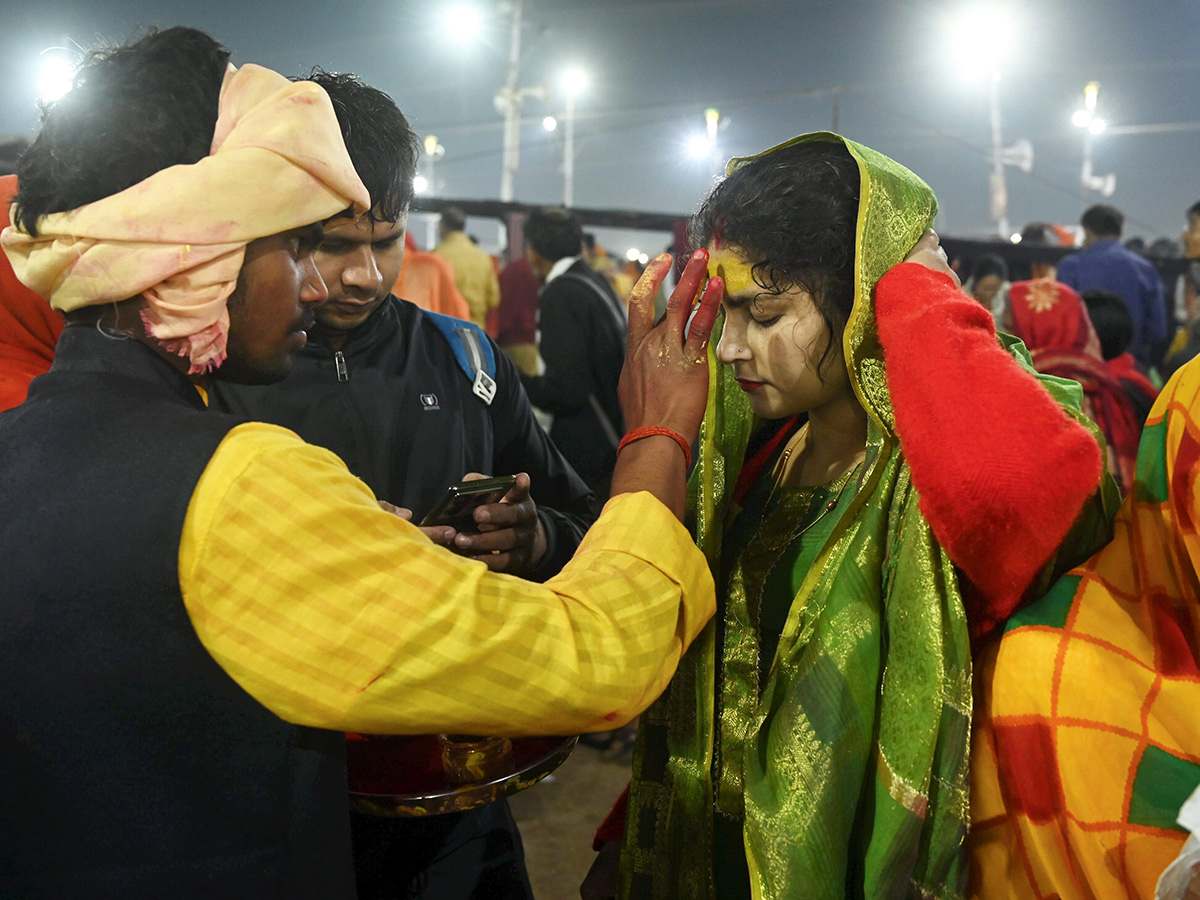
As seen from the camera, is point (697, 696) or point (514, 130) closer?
point (697, 696)

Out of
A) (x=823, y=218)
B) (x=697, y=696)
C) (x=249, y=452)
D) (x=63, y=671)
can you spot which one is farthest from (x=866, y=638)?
(x=63, y=671)

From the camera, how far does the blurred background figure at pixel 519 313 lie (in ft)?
22.4

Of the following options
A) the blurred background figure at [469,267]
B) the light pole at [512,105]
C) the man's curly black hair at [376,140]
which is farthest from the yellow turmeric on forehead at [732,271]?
the light pole at [512,105]

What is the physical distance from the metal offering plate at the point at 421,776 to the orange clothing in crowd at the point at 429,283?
374 cm

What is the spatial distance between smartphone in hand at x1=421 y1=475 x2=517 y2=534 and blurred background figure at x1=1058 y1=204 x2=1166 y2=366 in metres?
6.55

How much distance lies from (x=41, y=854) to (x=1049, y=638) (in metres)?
1.32

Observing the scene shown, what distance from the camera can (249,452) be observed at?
98 cm

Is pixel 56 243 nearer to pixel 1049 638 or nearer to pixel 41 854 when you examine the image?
pixel 41 854

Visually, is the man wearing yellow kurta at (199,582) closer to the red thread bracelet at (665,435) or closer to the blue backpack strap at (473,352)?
the red thread bracelet at (665,435)

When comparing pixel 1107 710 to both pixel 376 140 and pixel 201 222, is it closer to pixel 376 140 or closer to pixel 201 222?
pixel 201 222

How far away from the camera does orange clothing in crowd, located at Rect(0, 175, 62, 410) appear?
68.1 inches

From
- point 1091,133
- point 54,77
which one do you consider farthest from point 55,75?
point 1091,133

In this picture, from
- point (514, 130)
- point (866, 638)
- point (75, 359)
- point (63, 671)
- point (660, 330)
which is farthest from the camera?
point (514, 130)

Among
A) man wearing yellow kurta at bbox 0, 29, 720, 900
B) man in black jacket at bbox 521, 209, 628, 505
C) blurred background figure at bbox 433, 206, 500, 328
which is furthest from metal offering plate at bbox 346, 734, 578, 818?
blurred background figure at bbox 433, 206, 500, 328
